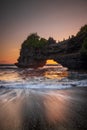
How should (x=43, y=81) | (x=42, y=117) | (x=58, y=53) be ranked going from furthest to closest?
1. (x=58, y=53)
2. (x=43, y=81)
3. (x=42, y=117)

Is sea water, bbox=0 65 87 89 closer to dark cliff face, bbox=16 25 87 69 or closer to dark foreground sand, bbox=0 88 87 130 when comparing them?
dark foreground sand, bbox=0 88 87 130

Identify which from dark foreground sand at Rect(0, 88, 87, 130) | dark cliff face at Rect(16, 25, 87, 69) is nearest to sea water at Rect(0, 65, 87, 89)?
dark foreground sand at Rect(0, 88, 87, 130)

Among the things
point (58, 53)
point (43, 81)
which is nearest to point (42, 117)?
point (43, 81)

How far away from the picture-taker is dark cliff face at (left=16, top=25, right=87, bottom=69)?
3422 centimetres

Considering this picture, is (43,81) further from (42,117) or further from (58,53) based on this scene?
(58,53)

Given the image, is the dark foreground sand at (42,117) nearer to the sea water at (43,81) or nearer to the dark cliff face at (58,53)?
the sea water at (43,81)

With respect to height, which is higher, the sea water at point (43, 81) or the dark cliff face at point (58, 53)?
the dark cliff face at point (58, 53)

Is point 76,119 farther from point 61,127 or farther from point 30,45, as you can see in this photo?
point 30,45

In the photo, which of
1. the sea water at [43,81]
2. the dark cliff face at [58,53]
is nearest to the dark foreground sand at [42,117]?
the sea water at [43,81]

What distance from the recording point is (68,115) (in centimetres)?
412

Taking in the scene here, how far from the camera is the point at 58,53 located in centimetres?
4806

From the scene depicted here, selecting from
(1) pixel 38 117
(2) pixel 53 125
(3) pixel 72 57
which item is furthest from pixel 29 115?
(3) pixel 72 57

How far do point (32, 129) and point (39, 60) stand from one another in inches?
2382

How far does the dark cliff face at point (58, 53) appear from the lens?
34.2 m
